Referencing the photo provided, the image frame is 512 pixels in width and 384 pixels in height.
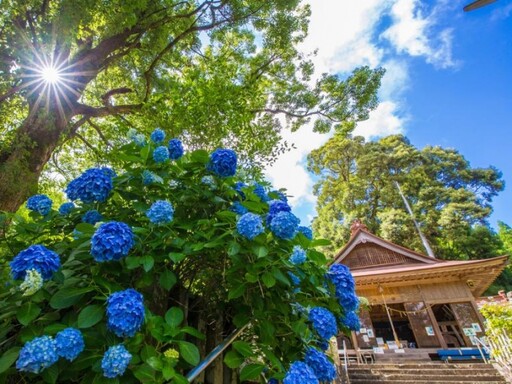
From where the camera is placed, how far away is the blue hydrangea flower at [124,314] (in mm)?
739

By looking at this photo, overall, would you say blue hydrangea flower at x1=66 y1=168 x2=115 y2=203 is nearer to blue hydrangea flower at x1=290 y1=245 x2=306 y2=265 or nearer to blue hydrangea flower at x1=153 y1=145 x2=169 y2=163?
blue hydrangea flower at x1=153 y1=145 x2=169 y2=163

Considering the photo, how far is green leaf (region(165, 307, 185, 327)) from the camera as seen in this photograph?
869 mm

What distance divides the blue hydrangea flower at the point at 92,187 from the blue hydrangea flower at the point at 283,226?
0.77 m

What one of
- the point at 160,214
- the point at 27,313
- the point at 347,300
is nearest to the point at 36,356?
the point at 27,313

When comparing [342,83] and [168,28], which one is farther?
[342,83]

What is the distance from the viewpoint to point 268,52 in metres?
7.12

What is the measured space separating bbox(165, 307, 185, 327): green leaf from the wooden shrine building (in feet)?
28.7

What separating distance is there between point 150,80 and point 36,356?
647cm

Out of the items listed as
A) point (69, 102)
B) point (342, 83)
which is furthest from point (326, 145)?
point (69, 102)

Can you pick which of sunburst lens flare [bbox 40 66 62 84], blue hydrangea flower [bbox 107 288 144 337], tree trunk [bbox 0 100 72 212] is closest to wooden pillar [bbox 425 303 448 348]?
blue hydrangea flower [bbox 107 288 144 337]

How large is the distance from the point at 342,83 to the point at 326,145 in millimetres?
14665

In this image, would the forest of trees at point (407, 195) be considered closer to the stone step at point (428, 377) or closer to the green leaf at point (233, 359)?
the stone step at point (428, 377)

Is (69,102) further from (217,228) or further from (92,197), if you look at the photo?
(217,228)

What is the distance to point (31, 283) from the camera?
75 cm
